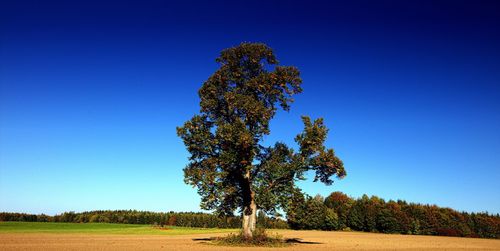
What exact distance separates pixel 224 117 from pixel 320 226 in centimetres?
8175

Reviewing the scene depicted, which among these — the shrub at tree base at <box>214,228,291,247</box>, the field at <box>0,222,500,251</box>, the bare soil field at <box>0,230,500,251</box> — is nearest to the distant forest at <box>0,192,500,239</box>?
the field at <box>0,222,500,251</box>

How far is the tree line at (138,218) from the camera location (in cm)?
13312

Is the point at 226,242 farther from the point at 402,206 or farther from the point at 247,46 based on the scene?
the point at 402,206

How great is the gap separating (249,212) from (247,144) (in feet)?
22.7

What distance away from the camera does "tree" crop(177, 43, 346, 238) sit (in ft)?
122

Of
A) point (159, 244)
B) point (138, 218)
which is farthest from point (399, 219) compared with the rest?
point (138, 218)

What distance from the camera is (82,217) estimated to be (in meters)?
148

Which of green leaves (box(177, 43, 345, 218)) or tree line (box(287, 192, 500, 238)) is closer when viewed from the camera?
green leaves (box(177, 43, 345, 218))

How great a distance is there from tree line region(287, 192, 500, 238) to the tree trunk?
59535 mm

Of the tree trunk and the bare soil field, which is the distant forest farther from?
the tree trunk

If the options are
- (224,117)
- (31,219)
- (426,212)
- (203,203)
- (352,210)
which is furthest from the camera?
(31,219)

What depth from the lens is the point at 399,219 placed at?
103 metres

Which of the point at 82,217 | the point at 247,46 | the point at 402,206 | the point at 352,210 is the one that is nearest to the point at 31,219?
the point at 82,217

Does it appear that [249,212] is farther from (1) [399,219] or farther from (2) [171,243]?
(1) [399,219]
